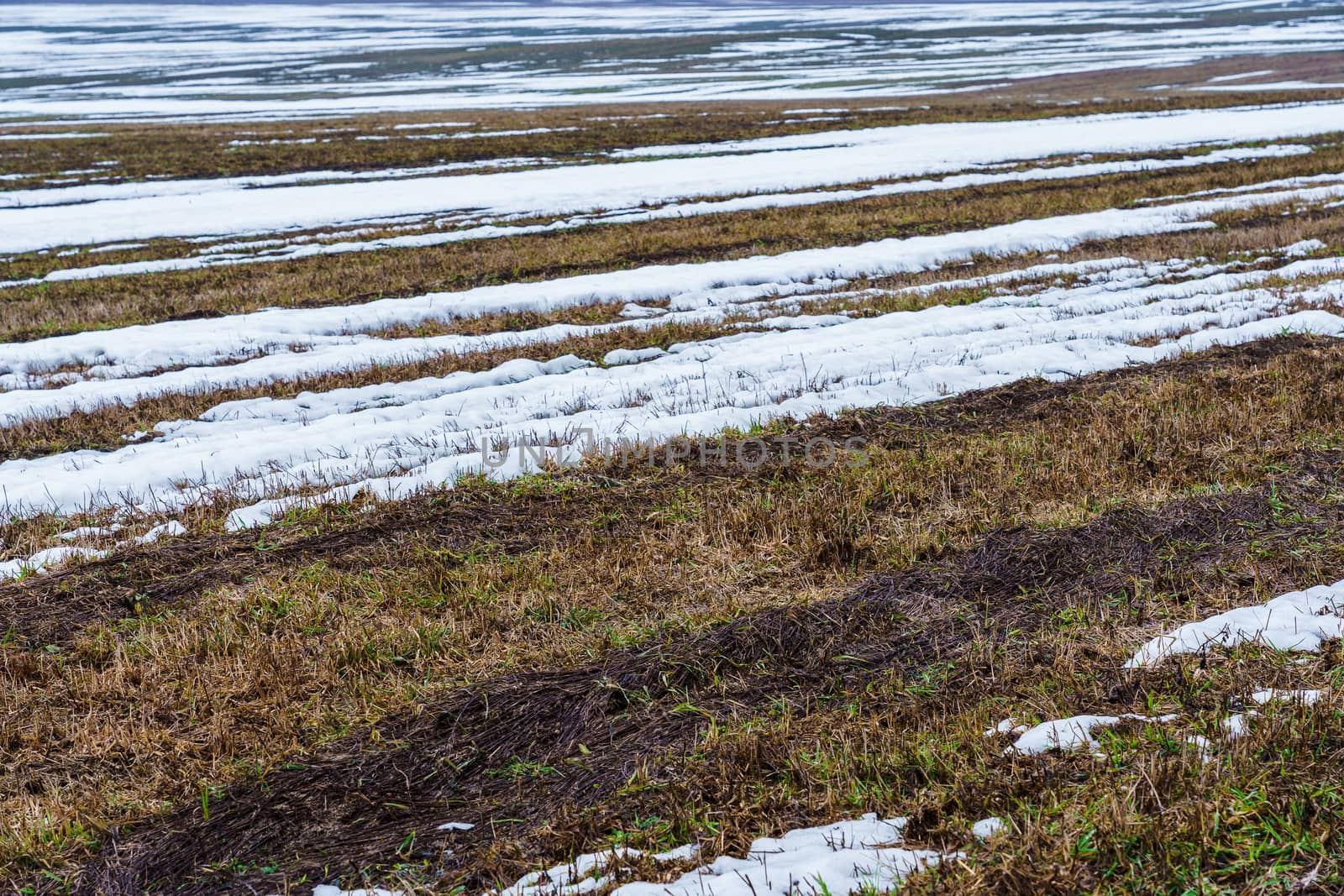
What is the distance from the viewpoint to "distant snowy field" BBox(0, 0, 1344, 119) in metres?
74.1

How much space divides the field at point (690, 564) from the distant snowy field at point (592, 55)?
5534cm

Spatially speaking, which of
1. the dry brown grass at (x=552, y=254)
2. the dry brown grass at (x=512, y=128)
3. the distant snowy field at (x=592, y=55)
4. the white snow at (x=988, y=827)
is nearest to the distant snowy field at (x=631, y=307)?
the dry brown grass at (x=552, y=254)

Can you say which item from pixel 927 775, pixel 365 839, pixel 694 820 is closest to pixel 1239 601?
pixel 927 775

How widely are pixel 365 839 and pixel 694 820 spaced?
1187 mm

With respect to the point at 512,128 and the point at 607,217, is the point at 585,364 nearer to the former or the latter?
the point at 607,217

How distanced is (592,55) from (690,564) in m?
122

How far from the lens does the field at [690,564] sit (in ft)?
10.9

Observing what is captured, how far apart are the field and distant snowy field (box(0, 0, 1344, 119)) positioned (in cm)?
5534

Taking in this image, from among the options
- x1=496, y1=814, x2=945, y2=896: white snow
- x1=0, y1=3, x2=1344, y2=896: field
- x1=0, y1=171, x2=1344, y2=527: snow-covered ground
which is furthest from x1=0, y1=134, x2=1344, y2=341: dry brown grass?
x1=496, y1=814, x2=945, y2=896: white snow

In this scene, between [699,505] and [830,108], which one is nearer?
[699,505]

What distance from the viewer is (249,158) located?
37.8 meters

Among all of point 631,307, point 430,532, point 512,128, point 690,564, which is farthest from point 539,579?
point 512,128

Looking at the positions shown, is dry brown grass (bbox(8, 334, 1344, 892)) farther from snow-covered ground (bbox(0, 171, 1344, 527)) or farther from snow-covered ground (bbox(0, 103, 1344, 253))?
snow-covered ground (bbox(0, 103, 1344, 253))

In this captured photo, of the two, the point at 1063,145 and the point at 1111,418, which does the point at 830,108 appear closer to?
the point at 1063,145
